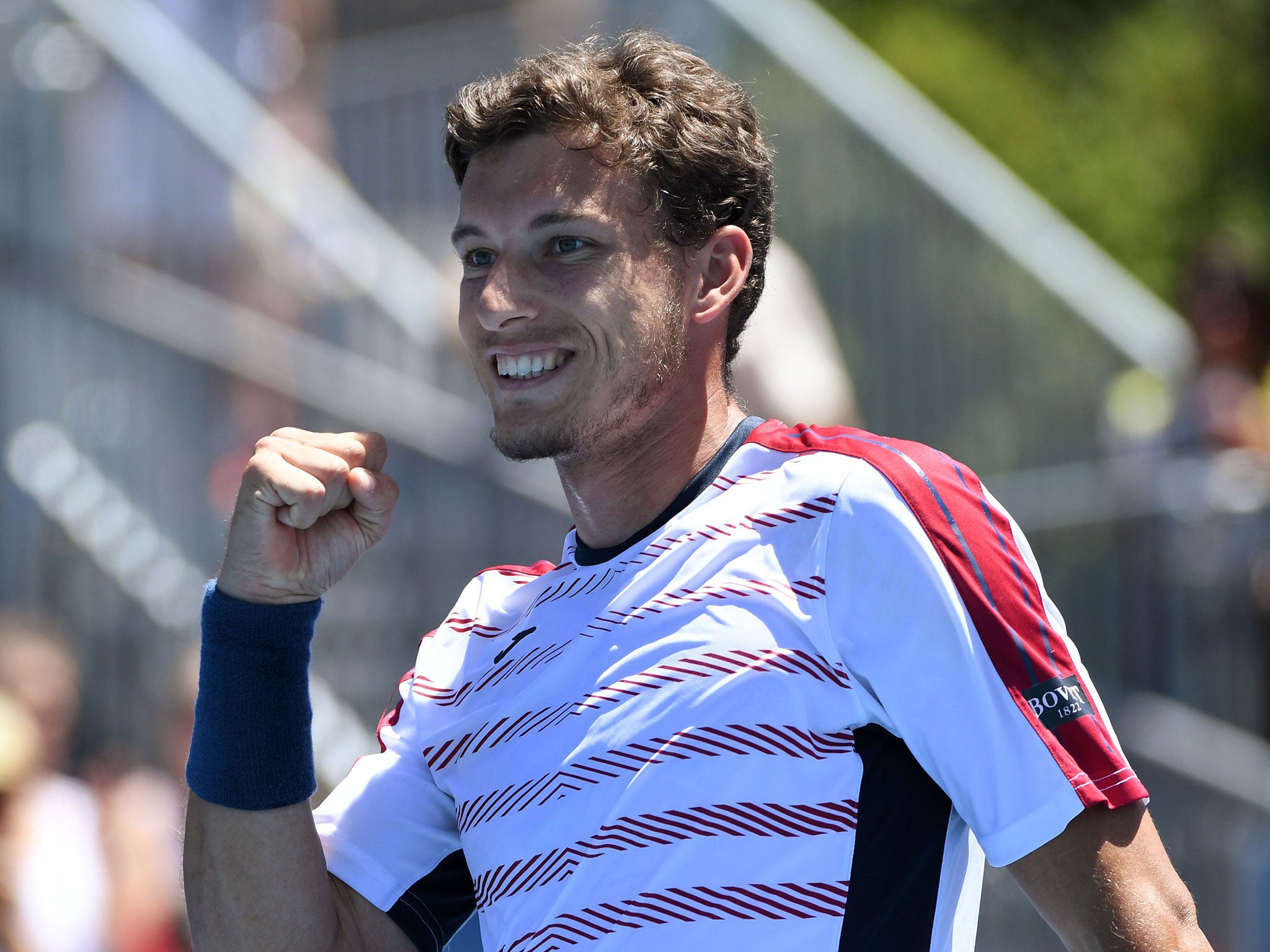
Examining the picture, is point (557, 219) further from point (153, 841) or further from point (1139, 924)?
point (153, 841)

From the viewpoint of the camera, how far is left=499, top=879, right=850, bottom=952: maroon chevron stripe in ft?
6.35

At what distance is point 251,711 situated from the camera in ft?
7.56

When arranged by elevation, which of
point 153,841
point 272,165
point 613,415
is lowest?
point 153,841

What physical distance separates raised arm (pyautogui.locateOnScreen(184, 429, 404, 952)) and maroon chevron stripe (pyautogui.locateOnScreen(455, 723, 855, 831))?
363mm

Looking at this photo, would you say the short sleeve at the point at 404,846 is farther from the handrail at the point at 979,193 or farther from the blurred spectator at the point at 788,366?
the handrail at the point at 979,193

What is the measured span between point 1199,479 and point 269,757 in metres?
4.63

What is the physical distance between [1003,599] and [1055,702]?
139 mm

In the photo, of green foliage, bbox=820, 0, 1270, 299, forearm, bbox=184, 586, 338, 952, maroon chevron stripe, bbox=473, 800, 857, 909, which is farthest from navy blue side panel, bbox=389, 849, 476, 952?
green foliage, bbox=820, 0, 1270, 299

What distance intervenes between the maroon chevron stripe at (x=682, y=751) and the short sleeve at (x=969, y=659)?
0.09 meters

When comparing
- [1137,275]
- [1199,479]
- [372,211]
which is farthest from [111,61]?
[1137,275]

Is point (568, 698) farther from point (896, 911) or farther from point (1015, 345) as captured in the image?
point (1015, 345)

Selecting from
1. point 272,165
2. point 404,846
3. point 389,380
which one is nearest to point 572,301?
point 404,846

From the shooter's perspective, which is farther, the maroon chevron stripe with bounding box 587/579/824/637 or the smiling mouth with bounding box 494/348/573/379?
the smiling mouth with bounding box 494/348/573/379

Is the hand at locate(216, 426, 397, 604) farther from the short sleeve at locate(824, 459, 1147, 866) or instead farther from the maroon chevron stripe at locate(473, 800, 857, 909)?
the short sleeve at locate(824, 459, 1147, 866)
